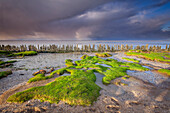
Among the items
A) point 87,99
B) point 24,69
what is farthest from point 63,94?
point 24,69

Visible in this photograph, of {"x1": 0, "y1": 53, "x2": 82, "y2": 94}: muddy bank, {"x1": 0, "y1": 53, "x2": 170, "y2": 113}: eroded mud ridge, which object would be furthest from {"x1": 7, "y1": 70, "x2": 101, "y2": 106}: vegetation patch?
{"x1": 0, "y1": 53, "x2": 82, "y2": 94}: muddy bank

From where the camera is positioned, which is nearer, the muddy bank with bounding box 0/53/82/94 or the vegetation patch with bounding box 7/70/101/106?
the vegetation patch with bounding box 7/70/101/106

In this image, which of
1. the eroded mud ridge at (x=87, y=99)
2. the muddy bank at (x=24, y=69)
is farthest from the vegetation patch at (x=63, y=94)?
the muddy bank at (x=24, y=69)

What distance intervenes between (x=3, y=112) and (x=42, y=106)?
1.90 m

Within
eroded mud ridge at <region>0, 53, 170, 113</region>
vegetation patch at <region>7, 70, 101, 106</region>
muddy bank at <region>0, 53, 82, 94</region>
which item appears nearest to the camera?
eroded mud ridge at <region>0, 53, 170, 113</region>

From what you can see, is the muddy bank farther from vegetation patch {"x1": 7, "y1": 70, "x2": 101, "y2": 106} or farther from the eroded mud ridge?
the eroded mud ridge

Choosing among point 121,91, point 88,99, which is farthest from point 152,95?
point 88,99

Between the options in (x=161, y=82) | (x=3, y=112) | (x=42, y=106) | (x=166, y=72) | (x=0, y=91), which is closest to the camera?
(x=3, y=112)

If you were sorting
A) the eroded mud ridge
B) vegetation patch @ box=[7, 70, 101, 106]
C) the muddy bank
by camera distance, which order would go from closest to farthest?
1. the eroded mud ridge
2. vegetation patch @ box=[7, 70, 101, 106]
3. the muddy bank

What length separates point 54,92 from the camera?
6168 millimetres

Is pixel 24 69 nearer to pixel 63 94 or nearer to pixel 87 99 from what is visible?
pixel 63 94

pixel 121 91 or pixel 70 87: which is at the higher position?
pixel 70 87

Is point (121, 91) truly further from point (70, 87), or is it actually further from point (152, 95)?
point (70, 87)

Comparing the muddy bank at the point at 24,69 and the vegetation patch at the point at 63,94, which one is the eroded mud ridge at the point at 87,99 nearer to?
the vegetation patch at the point at 63,94
